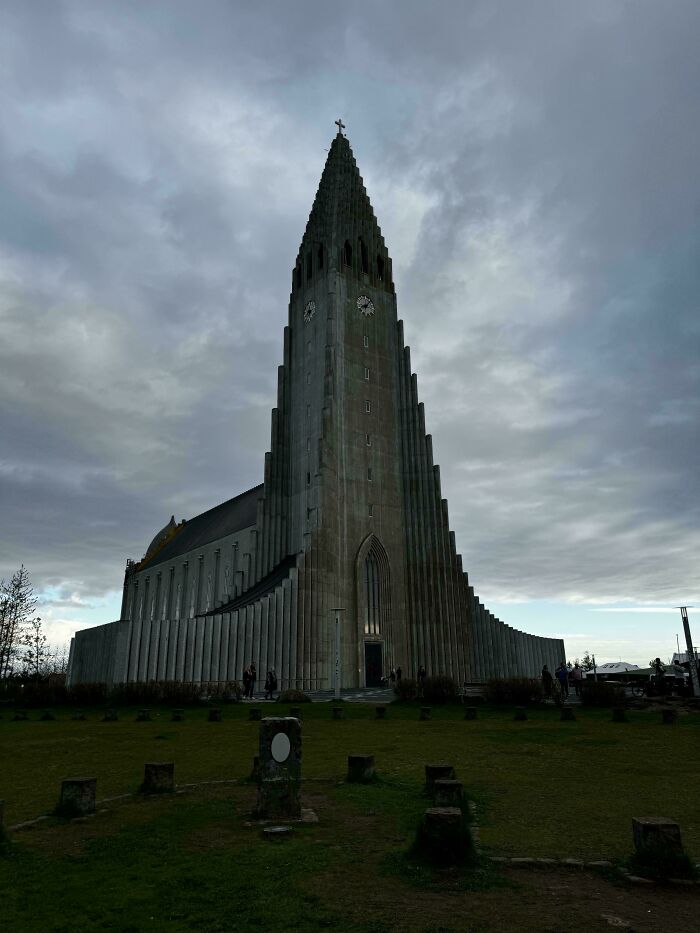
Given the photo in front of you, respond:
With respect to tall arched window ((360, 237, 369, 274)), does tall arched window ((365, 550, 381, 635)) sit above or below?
below

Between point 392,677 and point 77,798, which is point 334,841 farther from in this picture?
point 392,677

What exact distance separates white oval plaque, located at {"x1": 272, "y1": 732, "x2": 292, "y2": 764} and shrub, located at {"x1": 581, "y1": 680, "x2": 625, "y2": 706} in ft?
70.7

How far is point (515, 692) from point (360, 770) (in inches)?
726

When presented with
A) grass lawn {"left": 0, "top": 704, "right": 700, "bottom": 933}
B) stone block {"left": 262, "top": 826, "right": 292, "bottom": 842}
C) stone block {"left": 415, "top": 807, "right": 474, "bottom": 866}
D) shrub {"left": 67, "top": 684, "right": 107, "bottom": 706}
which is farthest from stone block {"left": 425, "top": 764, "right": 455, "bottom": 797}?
shrub {"left": 67, "top": 684, "right": 107, "bottom": 706}

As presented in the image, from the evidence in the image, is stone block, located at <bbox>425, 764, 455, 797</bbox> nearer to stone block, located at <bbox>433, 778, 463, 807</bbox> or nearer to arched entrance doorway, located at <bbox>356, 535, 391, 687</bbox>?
stone block, located at <bbox>433, 778, 463, 807</bbox>

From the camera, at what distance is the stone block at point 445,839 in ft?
22.8

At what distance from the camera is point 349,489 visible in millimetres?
51062

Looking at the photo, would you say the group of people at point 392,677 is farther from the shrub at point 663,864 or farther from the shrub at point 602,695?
the shrub at point 663,864

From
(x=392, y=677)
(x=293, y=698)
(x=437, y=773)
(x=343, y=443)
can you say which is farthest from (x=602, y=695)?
(x=343, y=443)

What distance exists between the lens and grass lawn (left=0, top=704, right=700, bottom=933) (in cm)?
578

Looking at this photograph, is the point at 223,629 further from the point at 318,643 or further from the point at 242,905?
the point at 242,905

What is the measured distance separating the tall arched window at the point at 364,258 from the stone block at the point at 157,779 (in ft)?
173

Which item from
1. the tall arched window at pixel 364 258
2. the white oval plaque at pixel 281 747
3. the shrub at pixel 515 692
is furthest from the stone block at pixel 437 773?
the tall arched window at pixel 364 258

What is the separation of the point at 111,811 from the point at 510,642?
51.4 metres
